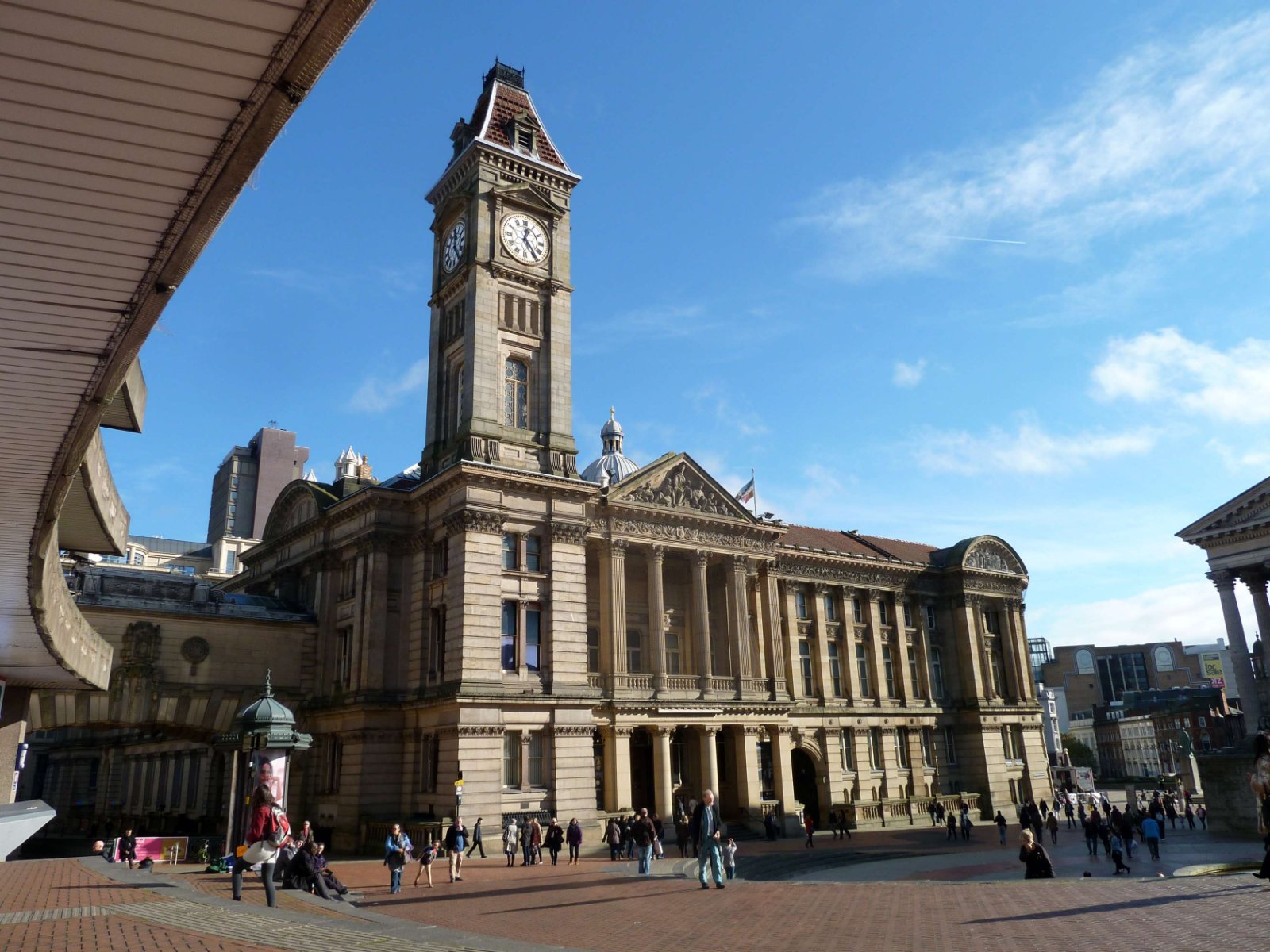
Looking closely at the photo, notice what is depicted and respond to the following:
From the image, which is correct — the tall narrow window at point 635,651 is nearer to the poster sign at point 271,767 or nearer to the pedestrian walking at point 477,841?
the pedestrian walking at point 477,841

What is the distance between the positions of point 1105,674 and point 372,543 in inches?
5729

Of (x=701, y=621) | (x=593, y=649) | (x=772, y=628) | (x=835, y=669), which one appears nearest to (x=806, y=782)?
(x=835, y=669)

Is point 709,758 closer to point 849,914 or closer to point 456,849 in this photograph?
point 456,849

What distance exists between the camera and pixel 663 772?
4203 centimetres

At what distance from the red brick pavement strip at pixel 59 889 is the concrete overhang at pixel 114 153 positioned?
1065 cm

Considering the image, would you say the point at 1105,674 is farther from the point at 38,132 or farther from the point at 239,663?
the point at 38,132

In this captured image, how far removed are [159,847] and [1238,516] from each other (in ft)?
173

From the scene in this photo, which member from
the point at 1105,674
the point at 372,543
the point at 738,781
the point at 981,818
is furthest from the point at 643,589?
the point at 1105,674

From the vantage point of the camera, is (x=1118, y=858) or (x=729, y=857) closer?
(x=729, y=857)

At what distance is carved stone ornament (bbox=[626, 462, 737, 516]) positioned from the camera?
149 feet

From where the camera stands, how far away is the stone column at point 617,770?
40.1 m

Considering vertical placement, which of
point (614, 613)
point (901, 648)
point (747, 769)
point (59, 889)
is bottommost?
point (59, 889)

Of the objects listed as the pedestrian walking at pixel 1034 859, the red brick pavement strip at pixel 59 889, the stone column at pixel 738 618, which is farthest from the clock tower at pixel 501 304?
the pedestrian walking at pixel 1034 859

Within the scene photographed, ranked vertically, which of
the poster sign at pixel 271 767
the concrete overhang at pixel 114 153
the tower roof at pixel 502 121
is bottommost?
the poster sign at pixel 271 767
